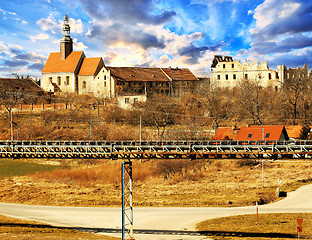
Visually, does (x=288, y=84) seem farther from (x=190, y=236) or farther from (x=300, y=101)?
(x=190, y=236)

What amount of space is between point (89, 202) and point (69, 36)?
8216 centimetres

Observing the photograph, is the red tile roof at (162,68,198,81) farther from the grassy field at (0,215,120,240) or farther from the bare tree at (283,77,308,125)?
the grassy field at (0,215,120,240)

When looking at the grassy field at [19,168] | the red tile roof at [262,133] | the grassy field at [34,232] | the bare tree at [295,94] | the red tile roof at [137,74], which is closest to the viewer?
the grassy field at [34,232]

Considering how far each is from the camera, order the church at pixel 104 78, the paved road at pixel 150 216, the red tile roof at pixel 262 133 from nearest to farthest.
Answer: the paved road at pixel 150 216, the red tile roof at pixel 262 133, the church at pixel 104 78

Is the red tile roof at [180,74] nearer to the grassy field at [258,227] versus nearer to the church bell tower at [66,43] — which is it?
the church bell tower at [66,43]

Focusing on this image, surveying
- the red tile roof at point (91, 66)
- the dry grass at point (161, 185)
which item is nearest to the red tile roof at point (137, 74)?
the red tile roof at point (91, 66)

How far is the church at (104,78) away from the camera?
103 m

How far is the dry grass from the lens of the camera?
159ft

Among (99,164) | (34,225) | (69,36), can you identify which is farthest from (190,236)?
(69,36)

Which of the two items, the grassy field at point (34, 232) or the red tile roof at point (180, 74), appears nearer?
the grassy field at point (34, 232)

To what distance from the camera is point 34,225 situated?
3766cm

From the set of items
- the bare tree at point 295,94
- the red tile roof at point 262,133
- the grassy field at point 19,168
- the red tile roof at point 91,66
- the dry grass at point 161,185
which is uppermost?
the red tile roof at point 91,66

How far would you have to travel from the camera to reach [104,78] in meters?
104

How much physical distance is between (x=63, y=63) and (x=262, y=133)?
243 feet
